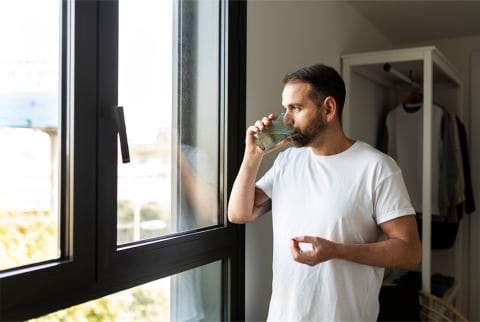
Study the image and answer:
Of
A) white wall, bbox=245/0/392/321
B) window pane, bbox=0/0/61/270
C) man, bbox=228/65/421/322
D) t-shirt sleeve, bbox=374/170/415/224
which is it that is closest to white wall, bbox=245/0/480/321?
white wall, bbox=245/0/392/321

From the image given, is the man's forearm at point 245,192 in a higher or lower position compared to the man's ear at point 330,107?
lower

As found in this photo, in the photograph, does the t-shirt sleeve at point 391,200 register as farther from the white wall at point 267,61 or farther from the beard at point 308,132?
the white wall at point 267,61

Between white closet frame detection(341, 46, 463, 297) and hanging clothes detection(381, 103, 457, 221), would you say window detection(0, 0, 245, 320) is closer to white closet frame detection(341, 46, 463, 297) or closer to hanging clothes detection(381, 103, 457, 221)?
white closet frame detection(341, 46, 463, 297)

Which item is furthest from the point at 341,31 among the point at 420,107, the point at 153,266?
the point at 153,266

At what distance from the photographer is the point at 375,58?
252cm

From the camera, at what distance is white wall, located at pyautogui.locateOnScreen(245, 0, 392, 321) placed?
1850 mm

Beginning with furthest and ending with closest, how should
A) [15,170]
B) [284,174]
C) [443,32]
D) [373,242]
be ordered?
[443,32] → [284,174] → [373,242] → [15,170]

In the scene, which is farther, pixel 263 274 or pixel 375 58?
pixel 375 58

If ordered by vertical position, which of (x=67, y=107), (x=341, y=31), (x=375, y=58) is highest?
(x=341, y=31)

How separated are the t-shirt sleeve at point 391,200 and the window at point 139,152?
0.59 meters

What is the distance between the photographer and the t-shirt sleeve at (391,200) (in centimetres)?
136

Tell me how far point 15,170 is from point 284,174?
0.85 m

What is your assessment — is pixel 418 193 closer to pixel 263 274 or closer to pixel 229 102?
pixel 263 274

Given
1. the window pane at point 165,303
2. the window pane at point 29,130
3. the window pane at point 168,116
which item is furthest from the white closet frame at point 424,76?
the window pane at point 29,130
